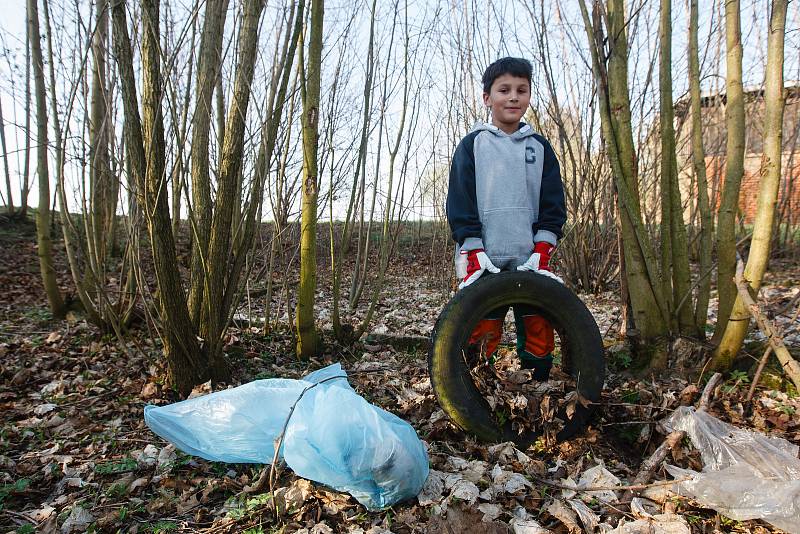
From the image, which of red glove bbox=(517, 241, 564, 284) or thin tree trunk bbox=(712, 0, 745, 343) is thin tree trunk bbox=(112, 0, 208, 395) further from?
thin tree trunk bbox=(712, 0, 745, 343)

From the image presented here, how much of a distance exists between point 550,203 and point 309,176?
5.22ft

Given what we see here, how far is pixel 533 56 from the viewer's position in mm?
4469

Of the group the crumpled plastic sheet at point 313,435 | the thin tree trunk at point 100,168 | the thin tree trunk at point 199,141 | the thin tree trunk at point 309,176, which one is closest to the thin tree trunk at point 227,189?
the thin tree trunk at point 199,141

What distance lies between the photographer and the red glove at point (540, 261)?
2.46m

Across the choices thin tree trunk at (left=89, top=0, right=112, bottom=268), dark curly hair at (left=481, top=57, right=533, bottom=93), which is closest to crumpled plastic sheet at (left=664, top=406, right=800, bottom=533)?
dark curly hair at (left=481, top=57, right=533, bottom=93)

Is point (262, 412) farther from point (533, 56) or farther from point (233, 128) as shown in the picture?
point (533, 56)

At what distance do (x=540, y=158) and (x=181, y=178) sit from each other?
6.79 ft

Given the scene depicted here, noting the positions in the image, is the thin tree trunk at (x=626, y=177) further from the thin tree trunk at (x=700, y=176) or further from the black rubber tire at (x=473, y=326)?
the black rubber tire at (x=473, y=326)

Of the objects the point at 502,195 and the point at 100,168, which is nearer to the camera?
the point at 502,195

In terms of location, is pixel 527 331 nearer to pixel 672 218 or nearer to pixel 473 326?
pixel 473 326

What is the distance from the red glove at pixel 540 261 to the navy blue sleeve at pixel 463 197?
284mm

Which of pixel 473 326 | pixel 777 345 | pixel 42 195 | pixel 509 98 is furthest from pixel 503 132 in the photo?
pixel 42 195

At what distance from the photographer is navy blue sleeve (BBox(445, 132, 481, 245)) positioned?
2.47 meters

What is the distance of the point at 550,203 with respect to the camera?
2.59 m
